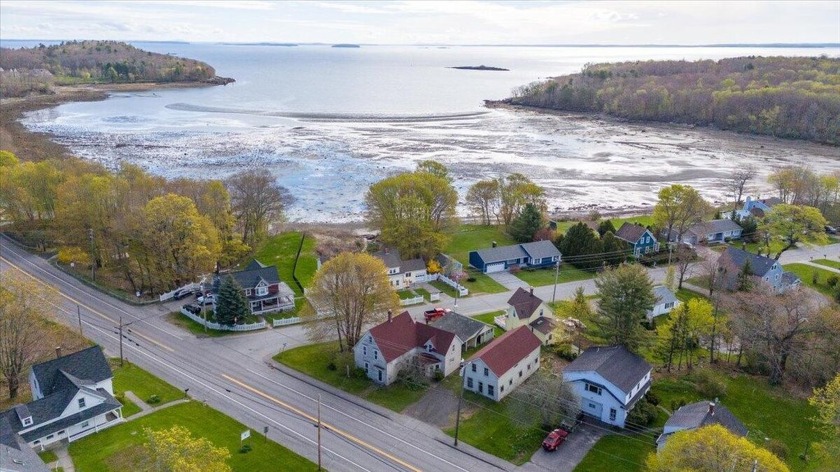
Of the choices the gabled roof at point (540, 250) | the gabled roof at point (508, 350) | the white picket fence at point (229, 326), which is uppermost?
the gabled roof at point (540, 250)

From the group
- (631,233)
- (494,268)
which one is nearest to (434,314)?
(494,268)

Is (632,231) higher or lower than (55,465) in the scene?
higher

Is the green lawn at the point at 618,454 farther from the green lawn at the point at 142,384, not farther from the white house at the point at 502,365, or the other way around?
the green lawn at the point at 142,384

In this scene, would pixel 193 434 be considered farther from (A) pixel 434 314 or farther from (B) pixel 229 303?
(A) pixel 434 314

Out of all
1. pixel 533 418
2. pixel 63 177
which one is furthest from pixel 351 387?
pixel 63 177

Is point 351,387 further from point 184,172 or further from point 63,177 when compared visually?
point 184,172

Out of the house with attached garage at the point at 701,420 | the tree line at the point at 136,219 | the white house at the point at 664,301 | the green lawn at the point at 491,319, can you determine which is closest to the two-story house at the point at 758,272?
the white house at the point at 664,301

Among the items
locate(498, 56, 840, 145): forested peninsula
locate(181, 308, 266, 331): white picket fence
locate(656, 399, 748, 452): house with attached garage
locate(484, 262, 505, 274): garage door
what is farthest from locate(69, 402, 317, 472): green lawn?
locate(498, 56, 840, 145): forested peninsula
